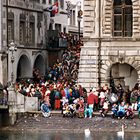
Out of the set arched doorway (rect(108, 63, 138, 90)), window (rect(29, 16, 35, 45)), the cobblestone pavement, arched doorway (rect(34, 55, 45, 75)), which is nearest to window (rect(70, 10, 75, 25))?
arched doorway (rect(34, 55, 45, 75))

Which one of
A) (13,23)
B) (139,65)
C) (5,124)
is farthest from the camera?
(13,23)

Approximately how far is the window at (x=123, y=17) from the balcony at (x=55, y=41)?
1755 centimetres

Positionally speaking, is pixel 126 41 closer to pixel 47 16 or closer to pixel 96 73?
pixel 96 73

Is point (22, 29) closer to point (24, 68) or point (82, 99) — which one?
point (24, 68)

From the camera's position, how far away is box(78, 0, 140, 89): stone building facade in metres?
63.6

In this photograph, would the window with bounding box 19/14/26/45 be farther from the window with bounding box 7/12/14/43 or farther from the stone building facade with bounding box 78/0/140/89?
the stone building facade with bounding box 78/0/140/89

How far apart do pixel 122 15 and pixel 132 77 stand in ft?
14.4

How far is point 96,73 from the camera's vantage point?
209 feet

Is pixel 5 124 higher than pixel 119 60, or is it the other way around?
pixel 119 60

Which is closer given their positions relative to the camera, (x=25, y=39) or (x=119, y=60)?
(x=119, y=60)

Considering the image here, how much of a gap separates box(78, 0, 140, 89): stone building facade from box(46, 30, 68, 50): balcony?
17.1 m

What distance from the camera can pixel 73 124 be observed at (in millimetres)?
57250

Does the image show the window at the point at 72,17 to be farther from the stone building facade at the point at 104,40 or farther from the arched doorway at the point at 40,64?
the stone building facade at the point at 104,40

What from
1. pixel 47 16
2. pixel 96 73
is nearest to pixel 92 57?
pixel 96 73
